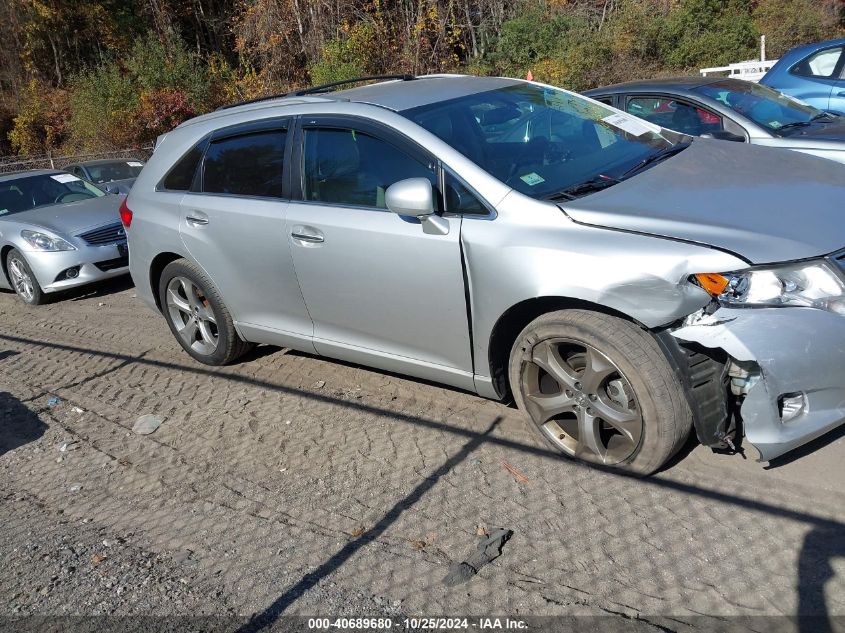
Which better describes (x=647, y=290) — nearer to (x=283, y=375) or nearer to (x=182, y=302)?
(x=283, y=375)

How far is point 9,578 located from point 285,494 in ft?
4.16

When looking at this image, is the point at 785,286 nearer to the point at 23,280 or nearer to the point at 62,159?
the point at 23,280

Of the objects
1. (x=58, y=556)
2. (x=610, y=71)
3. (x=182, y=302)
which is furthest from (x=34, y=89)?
(x=58, y=556)

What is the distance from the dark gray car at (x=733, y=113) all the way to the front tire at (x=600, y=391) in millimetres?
3318

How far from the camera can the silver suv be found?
3.07 m

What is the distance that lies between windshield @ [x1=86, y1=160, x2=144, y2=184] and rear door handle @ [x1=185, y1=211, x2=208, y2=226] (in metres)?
10.4

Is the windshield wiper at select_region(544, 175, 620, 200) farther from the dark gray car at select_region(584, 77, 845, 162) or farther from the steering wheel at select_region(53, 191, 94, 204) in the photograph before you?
the steering wheel at select_region(53, 191, 94, 204)

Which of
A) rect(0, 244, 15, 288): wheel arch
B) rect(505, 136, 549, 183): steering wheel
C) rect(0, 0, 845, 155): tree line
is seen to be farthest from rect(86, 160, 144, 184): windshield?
rect(505, 136, 549, 183): steering wheel

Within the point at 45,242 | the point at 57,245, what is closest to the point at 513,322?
the point at 57,245

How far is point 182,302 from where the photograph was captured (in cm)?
559

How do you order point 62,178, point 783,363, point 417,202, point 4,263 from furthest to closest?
1. point 62,178
2. point 4,263
3. point 417,202
4. point 783,363

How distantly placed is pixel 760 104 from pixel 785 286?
4.45 m

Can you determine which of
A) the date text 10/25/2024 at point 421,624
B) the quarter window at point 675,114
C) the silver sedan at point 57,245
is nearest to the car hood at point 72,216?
the silver sedan at point 57,245

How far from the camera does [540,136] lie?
165 inches
